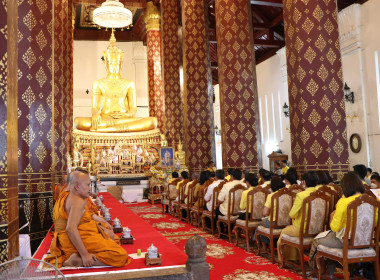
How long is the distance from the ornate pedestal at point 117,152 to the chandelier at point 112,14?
342 centimetres

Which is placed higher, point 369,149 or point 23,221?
point 369,149

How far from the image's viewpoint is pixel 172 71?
12.6 metres

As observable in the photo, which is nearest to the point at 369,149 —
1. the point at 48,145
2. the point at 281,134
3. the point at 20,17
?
the point at 281,134

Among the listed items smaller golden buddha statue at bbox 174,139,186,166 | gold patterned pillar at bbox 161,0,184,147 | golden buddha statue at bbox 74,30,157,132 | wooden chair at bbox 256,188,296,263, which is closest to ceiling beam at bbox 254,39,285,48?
gold patterned pillar at bbox 161,0,184,147

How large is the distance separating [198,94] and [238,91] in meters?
2.64

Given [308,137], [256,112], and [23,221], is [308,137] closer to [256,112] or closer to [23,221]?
[256,112]

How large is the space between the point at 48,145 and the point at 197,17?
642 cm

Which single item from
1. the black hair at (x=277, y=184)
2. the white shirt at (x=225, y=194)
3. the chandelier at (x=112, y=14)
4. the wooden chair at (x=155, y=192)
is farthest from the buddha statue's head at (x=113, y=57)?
the black hair at (x=277, y=184)

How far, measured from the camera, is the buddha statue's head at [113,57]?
Answer: 14469 millimetres

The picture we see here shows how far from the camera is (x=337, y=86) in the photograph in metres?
5.26

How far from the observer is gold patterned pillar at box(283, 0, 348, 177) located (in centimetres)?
517

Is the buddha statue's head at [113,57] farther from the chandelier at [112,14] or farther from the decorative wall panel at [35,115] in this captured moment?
the decorative wall panel at [35,115]

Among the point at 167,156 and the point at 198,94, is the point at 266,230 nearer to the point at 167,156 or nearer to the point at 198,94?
the point at 198,94

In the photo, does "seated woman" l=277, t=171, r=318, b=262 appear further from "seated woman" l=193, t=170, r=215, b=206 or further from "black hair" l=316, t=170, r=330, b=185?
"seated woman" l=193, t=170, r=215, b=206
